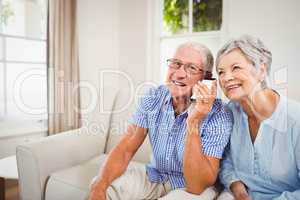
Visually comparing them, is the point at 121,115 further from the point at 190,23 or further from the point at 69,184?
the point at 190,23

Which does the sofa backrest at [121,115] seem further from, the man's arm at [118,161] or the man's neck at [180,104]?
the man's neck at [180,104]

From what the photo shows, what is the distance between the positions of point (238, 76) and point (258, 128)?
0.19m

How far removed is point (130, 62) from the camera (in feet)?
10.2

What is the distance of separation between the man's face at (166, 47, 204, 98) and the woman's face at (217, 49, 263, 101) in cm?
14

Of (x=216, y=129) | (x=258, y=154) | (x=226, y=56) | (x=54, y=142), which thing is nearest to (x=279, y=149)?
(x=258, y=154)

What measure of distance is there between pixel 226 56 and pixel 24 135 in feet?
6.54

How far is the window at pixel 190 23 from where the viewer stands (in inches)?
A: 103

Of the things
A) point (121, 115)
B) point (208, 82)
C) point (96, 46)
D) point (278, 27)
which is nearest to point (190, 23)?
point (278, 27)

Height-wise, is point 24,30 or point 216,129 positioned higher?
point 24,30

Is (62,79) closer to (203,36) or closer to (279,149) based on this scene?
(203,36)

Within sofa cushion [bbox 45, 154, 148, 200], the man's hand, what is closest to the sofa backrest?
sofa cushion [bbox 45, 154, 148, 200]

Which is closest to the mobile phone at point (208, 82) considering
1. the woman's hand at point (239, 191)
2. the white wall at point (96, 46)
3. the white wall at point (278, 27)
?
the woman's hand at point (239, 191)

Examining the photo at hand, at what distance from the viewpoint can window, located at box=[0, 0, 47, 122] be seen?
7.68 ft

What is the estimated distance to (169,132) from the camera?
122cm
